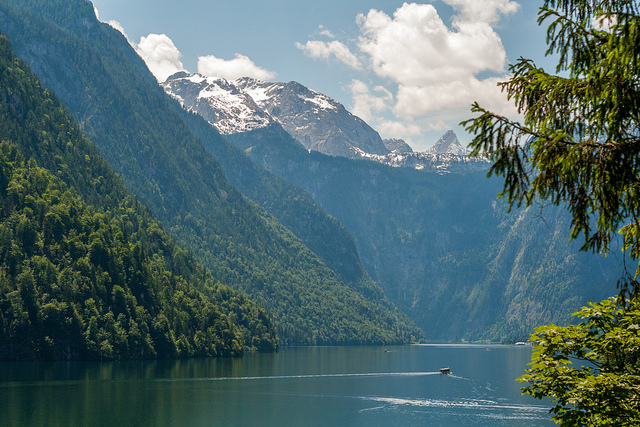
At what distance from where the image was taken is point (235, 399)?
128 meters

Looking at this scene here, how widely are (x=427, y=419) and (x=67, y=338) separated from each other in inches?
4610

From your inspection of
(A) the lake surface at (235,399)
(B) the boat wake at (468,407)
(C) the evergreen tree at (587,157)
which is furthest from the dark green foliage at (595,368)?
(B) the boat wake at (468,407)

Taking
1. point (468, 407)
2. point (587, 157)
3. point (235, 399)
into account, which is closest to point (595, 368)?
point (587, 157)

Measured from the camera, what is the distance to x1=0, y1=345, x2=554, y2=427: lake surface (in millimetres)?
100688

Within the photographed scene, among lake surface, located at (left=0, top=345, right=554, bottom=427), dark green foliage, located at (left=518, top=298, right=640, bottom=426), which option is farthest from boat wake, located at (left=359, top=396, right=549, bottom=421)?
dark green foliage, located at (left=518, top=298, right=640, bottom=426)

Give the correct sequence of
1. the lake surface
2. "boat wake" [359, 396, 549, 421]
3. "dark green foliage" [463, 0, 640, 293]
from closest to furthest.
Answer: "dark green foliage" [463, 0, 640, 293] → the lake surface → "boat wake" [359, 396, 549, 421]

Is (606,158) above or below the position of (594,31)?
below

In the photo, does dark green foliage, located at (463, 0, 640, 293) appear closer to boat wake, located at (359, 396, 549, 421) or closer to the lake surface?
the lake surface

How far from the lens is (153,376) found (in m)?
159

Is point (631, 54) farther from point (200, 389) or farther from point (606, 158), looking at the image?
point (200, 389)

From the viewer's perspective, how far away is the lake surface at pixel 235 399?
330ft

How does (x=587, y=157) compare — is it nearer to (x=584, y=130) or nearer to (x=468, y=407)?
(x=584, y=130)

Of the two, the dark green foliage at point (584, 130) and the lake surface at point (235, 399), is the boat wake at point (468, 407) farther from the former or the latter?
the dark green foliage at point (584, 130)

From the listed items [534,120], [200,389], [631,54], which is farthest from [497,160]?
[200,389]
